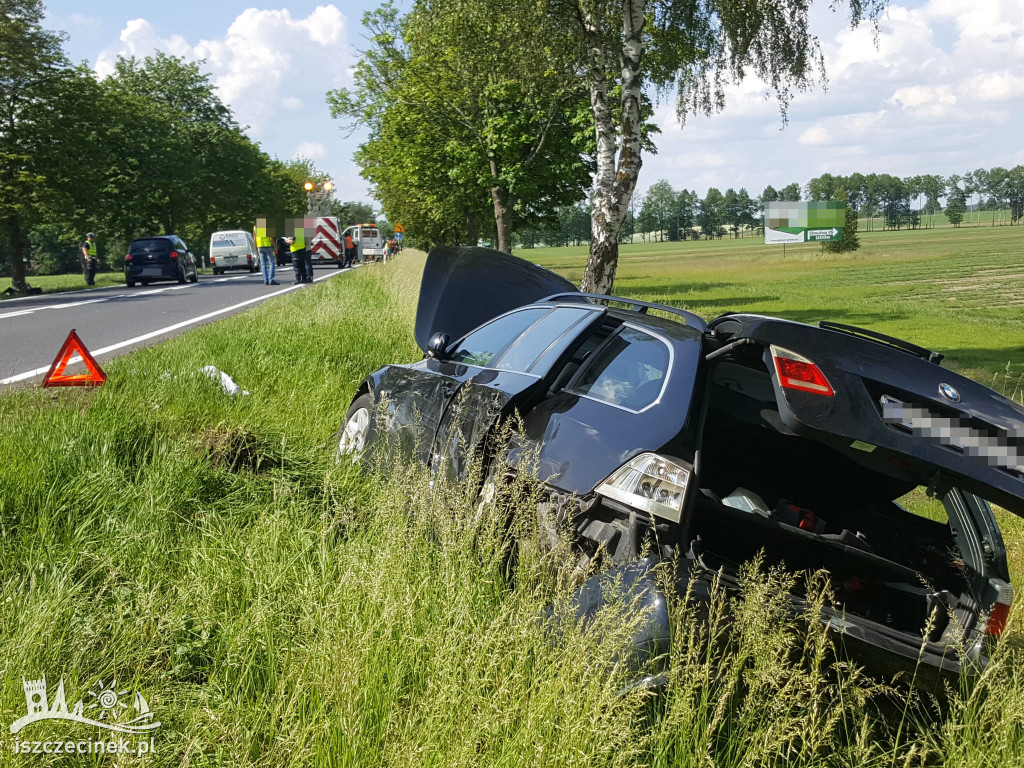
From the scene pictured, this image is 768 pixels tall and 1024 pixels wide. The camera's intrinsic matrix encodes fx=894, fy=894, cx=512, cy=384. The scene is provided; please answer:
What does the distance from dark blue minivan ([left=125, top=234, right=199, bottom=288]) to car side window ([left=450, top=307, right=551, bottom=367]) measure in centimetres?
2678

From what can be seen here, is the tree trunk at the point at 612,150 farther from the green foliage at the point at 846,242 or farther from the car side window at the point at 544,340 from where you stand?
the green foliage at the point at 846,242

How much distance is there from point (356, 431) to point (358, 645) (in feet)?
10.8

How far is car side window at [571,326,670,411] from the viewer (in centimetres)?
352

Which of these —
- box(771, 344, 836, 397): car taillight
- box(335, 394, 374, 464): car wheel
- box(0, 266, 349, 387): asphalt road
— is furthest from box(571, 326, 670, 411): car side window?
box(0, 266, 349, 387): asphalt road

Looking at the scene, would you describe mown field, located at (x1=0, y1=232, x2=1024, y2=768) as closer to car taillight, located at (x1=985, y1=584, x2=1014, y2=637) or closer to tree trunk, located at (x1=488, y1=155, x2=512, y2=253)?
car taillight, located at (x1=985, y1=584, x2=1014, y2=637)

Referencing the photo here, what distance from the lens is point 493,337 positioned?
17.8ft

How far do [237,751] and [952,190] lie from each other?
693ft

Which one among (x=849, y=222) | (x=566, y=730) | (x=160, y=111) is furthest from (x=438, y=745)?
(x=849, y=222)

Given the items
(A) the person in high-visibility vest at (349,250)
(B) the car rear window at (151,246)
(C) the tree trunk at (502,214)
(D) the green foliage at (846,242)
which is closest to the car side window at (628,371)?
(C) the tree trunk at (502,214)

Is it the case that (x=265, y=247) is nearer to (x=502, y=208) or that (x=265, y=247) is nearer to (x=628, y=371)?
(x=502, y=208)

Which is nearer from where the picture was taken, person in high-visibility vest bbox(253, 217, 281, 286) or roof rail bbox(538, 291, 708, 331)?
roof rail bbox(538, 291, 708, 331)

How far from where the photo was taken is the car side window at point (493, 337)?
513cm

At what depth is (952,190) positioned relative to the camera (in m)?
188

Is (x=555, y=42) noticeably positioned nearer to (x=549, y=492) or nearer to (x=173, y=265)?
(x=549, y=492)
